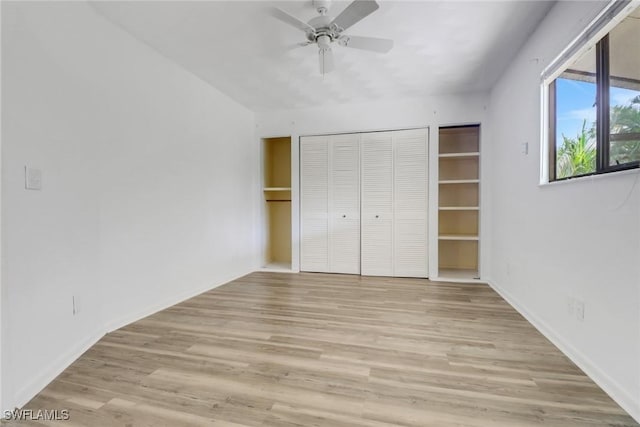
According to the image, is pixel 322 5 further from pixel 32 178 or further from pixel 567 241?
pixel 567 241

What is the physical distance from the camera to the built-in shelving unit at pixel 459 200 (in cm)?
448

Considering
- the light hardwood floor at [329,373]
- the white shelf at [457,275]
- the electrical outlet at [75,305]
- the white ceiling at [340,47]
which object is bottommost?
the light hardwood floor at [329,373]

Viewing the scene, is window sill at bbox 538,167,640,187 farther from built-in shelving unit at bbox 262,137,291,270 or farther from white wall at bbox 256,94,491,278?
built-in shelving unit at bbox 262,137,291,270

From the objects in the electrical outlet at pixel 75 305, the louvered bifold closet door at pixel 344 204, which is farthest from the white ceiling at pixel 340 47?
the electrical outlet at pixel 75 305

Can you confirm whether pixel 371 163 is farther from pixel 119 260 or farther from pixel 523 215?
pixel 119 260

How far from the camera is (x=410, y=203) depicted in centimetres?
412

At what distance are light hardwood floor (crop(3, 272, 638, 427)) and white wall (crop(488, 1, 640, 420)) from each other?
0.17 m

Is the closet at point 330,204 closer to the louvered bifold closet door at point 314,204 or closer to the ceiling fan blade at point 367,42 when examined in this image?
the louvered bifold closet door at point 314,204

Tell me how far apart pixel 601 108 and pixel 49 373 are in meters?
3.54

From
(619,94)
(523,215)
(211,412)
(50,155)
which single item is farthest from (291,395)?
(523,215)

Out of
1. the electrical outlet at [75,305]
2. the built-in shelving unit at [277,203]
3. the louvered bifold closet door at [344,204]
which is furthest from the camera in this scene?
the built-in shelving unit at [277,203]

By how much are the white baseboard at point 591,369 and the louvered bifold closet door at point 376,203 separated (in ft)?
6.24

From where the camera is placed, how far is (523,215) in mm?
2729

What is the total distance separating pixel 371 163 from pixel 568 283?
9.07 ft
